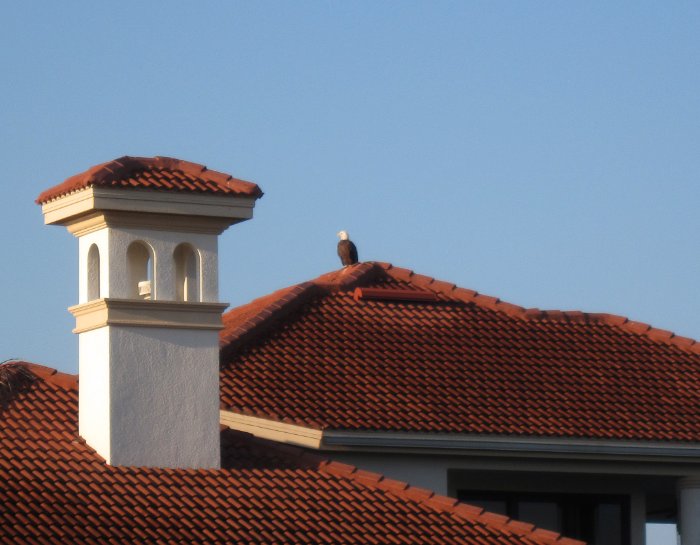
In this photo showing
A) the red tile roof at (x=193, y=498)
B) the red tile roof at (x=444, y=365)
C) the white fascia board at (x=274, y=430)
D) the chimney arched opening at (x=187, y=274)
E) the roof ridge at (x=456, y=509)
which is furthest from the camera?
the red tile roof at (x=444, y=365)

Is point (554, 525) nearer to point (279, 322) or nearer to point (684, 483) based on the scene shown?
point (684, 483)

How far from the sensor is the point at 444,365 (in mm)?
26969

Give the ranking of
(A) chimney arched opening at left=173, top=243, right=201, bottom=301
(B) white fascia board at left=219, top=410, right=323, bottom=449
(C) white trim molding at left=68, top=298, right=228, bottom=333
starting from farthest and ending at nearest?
(B) white fascia board at left=219, top=410, right=323, bottom=449
(A) chimney arched opening at left=173, top=243, right=201, bottom=301
(C) white trim molding at left=68, top=298, right=228, bottom=333

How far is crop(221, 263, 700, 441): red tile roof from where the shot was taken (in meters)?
25.4

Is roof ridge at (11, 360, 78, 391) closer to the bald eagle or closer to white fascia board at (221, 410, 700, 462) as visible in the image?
white fascia board at (221, 410, 700, 462)

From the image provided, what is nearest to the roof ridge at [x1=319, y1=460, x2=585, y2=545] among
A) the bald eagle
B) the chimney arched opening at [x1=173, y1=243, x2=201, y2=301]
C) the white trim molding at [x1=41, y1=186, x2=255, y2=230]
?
the chimney arched opening at [x1=173, y1=243, x2=201, y2=301]

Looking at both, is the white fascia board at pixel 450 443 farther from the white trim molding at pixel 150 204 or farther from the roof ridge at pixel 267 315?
the white trim molding at pixel 150 204

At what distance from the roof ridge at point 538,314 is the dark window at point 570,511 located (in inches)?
113

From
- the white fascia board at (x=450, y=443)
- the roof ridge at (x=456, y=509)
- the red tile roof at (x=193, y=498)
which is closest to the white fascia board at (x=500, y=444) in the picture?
the white fascia board at (x=450, y=443)

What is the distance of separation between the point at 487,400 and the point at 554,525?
7.28 feet

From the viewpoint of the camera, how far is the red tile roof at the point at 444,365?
25.4 m

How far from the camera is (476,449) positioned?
2519 cm

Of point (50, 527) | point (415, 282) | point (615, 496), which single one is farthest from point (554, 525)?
point (50, 527)

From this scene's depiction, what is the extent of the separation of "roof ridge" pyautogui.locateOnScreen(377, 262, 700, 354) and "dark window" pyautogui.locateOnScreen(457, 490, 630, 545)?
2877mm
